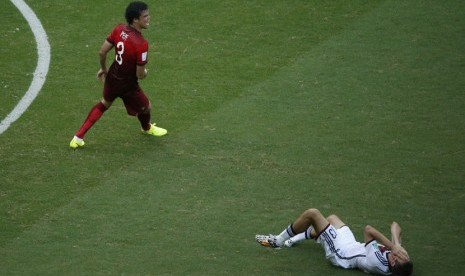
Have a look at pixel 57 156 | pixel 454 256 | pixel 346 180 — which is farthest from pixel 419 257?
pixel 57 156

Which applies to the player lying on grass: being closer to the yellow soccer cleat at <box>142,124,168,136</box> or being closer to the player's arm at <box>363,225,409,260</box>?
the player's arm at <box>363,225,409,260</box>

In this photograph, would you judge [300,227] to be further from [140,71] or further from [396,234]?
[140,71]

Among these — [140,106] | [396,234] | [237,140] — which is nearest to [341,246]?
[396,234]

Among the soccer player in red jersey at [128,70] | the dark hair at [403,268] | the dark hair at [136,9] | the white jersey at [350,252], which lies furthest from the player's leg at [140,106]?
the dark hair at [403,268]

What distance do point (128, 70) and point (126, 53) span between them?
280 millimetres

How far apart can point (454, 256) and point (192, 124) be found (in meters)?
4.43

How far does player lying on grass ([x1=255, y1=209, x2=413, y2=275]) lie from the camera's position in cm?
866

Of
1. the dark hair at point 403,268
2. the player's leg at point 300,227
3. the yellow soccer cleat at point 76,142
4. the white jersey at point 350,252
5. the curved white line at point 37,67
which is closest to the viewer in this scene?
the dark hair at point 403,268

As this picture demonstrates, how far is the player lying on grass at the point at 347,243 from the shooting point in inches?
341

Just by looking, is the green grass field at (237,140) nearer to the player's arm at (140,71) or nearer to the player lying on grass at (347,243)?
the player lying on grass at (347,243)

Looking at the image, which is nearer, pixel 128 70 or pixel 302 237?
pixel 302 237

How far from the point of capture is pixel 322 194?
10289 millimetres

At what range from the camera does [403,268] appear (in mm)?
8523

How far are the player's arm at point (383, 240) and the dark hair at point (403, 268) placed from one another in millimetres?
70
